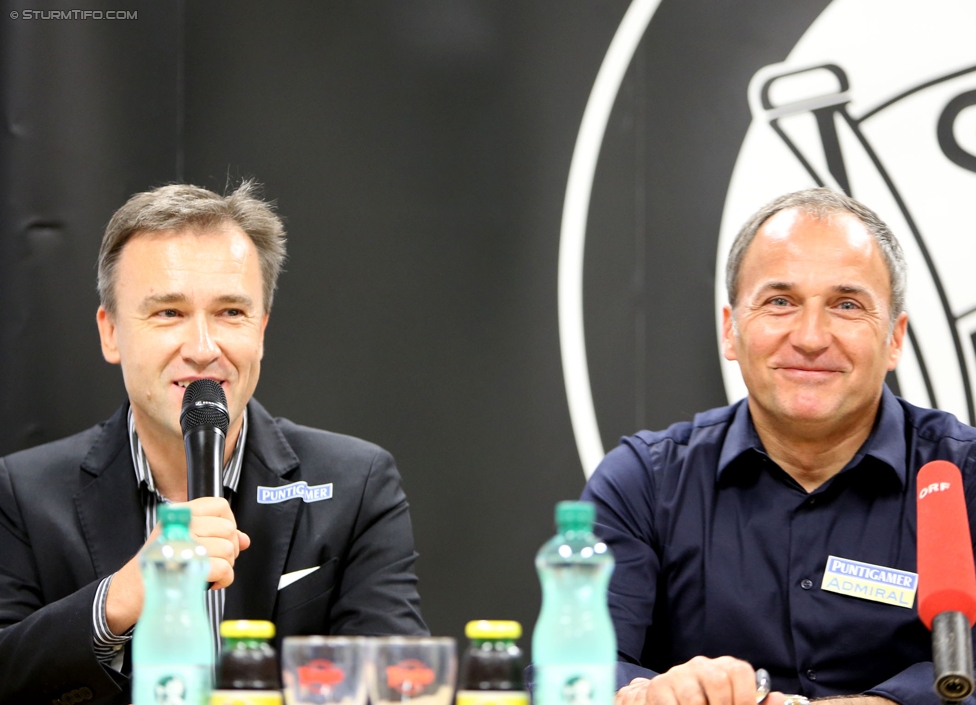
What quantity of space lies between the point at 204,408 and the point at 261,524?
0.66 meters

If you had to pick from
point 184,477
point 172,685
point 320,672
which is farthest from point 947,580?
point 184,477

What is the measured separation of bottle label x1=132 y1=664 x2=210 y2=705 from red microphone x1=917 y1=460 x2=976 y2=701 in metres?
0.90

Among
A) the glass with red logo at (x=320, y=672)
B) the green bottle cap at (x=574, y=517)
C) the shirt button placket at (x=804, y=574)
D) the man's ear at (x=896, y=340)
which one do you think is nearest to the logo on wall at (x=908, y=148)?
the man's ear at (x=896, y=340)

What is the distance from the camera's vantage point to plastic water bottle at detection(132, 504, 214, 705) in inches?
53.9

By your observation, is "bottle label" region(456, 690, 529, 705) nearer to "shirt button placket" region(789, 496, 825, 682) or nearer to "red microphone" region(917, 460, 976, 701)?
"red microphone" region(917, 460, 976, 701)

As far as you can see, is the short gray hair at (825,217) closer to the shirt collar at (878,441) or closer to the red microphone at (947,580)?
the shirt collar at (878,441)

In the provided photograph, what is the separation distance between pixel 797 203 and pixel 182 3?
76.7 inches

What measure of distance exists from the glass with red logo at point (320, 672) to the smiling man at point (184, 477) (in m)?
1.12

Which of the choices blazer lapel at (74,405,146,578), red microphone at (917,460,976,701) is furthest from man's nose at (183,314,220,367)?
red microphone at (917,460,976,701)

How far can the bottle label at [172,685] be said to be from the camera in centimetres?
136

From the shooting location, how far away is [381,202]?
337cm

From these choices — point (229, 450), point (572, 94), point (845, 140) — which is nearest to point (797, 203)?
point (845, 140)

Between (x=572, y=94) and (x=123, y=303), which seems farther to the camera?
(x=572, y=94)

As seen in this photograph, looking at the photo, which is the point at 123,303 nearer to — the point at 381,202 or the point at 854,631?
the point at 381,202
